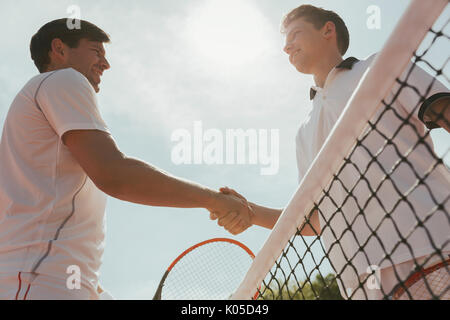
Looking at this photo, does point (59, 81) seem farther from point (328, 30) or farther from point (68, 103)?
point (328, 30)

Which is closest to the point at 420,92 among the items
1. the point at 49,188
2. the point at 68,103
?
the point at 68,103

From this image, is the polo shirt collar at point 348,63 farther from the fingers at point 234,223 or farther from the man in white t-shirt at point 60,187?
the man in white t-shirt at point 60,187

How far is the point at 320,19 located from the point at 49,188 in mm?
2216

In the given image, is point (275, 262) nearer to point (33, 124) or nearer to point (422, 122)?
point (422, 122)

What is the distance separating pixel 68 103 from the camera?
6.61ft

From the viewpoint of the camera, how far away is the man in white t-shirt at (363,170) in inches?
83.3

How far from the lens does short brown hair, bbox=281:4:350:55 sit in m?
3.23

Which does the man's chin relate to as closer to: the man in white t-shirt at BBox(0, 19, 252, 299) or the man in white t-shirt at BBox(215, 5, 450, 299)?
the man in white t-shirt at BBox(215, 5, 450, 299)

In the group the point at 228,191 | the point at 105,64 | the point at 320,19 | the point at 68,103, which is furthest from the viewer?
the point at 320,19

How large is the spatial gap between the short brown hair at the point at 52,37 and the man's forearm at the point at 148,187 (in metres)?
0.94

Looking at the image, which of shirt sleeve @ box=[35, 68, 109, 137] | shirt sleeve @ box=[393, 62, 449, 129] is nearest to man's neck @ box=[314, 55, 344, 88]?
shirt sleeve @ box=[393, 62, 449, 129]

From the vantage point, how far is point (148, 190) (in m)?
2.07
